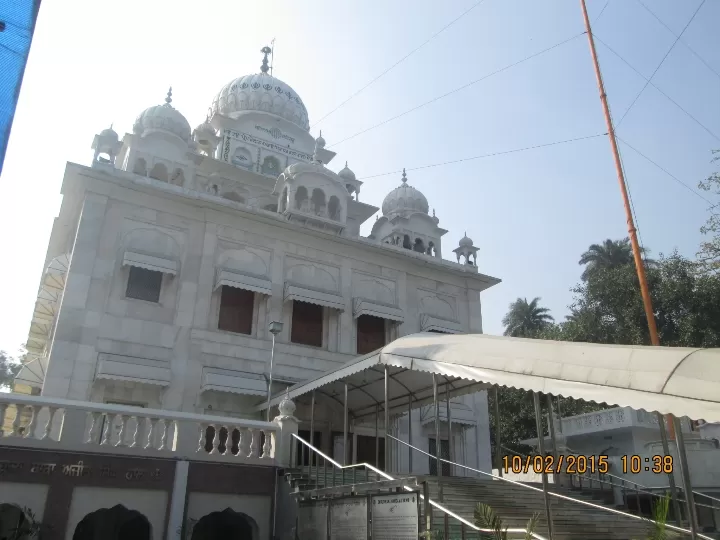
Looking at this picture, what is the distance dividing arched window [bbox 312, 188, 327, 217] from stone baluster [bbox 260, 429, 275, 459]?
398 inches

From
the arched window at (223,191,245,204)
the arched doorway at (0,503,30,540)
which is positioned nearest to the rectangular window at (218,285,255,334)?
the arched doorway at (0,503,30,540)

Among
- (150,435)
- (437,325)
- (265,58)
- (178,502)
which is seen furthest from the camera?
(265,58)

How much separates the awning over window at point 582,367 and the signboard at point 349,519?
7.14 feet

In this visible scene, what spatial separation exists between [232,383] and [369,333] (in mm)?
5072

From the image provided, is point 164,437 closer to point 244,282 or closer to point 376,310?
point 244,282

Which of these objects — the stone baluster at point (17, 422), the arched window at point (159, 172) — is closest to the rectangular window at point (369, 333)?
the arched window at point (159, 172)

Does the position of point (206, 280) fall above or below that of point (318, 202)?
below

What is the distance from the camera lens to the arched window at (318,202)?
66.2 ft

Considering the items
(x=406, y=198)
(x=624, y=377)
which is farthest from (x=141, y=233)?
(x=624, y=377)

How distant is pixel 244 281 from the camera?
1681cm

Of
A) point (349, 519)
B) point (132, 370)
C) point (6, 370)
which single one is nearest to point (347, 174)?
point (132, 370)

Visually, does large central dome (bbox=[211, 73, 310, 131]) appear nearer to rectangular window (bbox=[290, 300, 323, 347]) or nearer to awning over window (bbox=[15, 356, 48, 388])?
rectangular window (bbox=[290, 300, 323, 347])

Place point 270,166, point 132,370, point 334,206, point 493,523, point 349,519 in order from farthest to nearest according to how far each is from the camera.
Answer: point 270,166 → point 334,206 → point 132,370 → point 349,519 → point 493,523

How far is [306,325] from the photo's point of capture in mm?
17891
